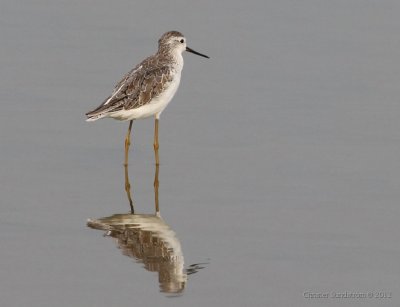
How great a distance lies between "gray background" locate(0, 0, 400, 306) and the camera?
39.8ft

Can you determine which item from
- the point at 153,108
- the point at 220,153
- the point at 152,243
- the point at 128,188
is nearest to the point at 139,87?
the point at 153,108

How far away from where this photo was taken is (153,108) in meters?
17.4

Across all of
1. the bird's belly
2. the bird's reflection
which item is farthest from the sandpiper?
the bird's reflection

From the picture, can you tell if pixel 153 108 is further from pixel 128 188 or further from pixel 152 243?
pixel 152 243

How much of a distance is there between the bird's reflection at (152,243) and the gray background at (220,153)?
0.42ft

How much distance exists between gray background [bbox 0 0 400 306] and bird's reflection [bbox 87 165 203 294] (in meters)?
0.13

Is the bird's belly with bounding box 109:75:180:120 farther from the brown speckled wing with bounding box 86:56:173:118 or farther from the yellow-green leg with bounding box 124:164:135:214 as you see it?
the yellow-green leg with bounding box 124:164:135:214

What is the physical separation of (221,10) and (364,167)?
8.66m

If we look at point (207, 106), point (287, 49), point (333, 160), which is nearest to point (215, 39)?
point (287, 49)

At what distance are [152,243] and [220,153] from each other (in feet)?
11.8

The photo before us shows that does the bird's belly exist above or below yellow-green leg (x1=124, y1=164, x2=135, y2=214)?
above

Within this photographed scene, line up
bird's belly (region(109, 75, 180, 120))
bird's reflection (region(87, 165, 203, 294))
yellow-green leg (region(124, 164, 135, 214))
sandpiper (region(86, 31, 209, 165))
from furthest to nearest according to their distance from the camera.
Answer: bird's belly (region(109, 75, 180, 120)) → sandpiper (region(86, 31, 209, 165)) → yellow-green leg (region(124, 164, 135, 214)) → bird's reflection (region(87, 165, 203, 294))

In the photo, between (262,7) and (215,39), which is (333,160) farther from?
(262,7)

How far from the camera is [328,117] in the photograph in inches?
711
